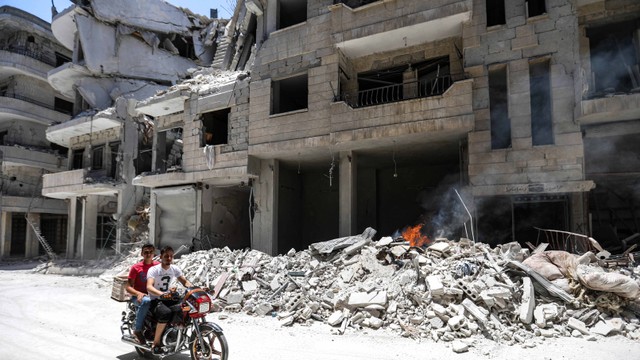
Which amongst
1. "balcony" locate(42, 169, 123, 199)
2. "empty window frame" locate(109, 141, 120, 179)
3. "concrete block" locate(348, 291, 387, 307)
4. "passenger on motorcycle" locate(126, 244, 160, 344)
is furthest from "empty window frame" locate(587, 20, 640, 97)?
"empty window frame" locate(109, 141, 120, 179)

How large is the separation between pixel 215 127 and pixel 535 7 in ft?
44.4

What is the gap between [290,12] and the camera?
16516mm

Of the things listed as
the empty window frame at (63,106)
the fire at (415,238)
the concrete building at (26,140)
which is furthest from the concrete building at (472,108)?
the empty window frame at (63,106)

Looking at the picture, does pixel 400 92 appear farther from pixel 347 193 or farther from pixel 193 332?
pixel 193 332

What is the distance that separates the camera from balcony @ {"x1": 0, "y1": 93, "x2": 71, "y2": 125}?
28.4 meters

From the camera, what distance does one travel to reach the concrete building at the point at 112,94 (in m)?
22.4

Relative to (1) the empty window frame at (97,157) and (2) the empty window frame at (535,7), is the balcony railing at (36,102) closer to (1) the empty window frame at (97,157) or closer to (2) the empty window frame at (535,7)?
(1) the empty window frame at (97,157)

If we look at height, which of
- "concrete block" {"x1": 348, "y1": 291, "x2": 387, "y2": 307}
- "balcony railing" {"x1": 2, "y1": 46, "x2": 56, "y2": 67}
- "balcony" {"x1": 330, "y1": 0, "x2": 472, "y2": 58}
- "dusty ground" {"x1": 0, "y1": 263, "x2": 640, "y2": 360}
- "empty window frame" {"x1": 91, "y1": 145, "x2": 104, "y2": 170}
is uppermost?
"balcony railing" {"x1": 2, "y1": 46, "x2": 56, "y2": 67}

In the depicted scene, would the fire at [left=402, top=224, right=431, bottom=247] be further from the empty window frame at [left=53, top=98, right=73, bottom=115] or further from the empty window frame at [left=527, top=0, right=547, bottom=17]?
the empty window frame at [left=53, top=98, right=73, bottom=115]

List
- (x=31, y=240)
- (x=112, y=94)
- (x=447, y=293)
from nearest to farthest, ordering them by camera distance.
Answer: (x=447, y=293), (x=112, y=94), (x=31, y=240)

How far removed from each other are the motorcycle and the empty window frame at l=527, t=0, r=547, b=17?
1217 cm

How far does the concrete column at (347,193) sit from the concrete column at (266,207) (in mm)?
2993

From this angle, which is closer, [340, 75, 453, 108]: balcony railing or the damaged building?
the damaged building

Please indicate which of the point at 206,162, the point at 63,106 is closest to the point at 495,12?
the point at 206,162
